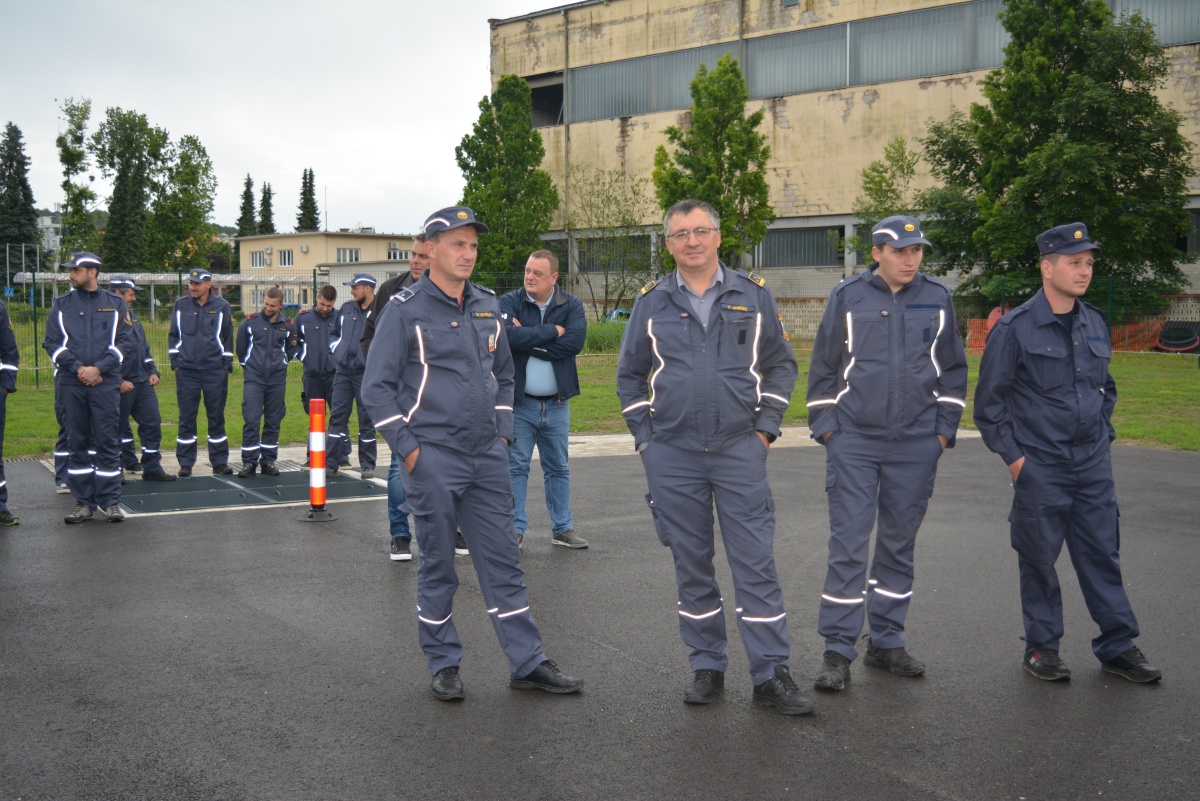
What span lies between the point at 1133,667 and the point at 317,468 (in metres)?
6.65

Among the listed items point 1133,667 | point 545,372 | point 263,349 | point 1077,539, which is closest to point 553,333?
point 545,372

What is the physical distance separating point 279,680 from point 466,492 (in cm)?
128

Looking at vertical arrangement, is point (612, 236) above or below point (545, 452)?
above

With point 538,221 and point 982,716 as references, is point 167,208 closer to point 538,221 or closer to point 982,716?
point 538,221

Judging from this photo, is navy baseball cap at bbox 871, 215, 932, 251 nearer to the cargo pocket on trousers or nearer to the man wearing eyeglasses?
the man wearing eyeglasses

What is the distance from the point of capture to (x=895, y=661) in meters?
5.38

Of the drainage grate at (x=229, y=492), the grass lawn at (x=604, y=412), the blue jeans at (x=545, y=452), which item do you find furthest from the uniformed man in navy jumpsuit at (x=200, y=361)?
the blue jeans at (x=545, y=452)

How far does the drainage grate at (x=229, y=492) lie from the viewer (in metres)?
10.4

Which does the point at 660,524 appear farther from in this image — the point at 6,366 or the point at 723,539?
the point at 6,366

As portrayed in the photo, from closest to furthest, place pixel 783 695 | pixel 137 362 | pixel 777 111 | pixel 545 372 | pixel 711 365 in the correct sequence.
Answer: pixel 783 695
pixel 711 365
pixel 545 372
pixel 137 362
pixel 777 111

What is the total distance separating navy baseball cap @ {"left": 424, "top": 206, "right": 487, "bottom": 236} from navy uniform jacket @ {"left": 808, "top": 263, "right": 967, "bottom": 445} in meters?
1.74

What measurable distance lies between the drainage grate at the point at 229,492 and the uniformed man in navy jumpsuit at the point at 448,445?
5704mm

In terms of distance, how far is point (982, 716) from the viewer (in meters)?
4.79

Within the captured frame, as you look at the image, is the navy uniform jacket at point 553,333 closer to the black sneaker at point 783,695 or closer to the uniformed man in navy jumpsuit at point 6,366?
the black sneaker at point 783,695
